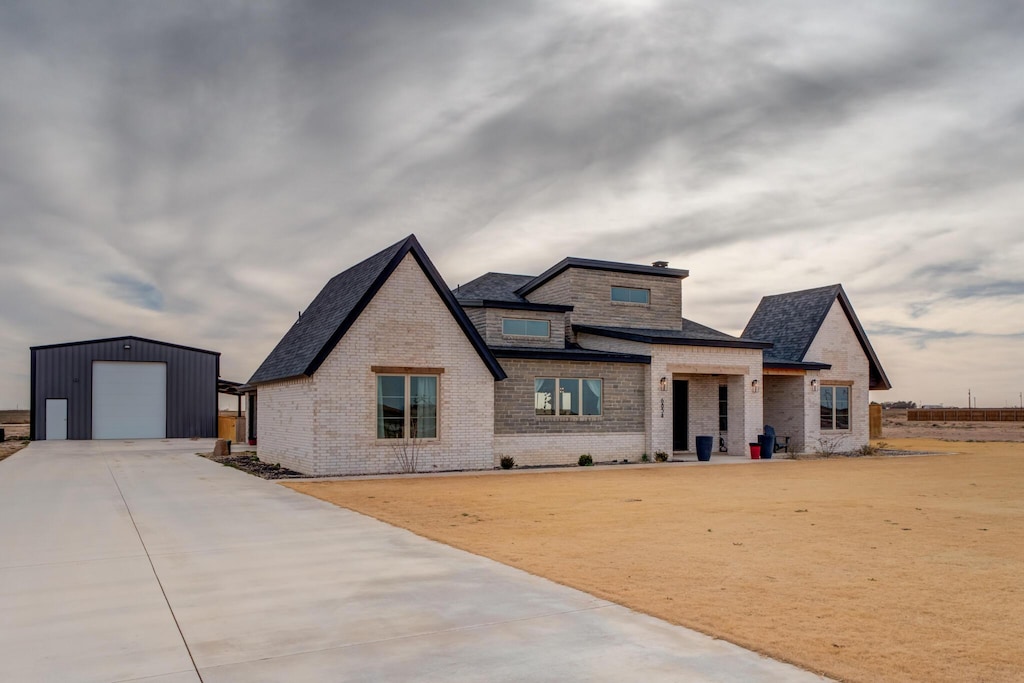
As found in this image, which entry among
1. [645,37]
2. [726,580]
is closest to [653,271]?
[645,37]

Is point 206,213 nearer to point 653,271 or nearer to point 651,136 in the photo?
point 651,136

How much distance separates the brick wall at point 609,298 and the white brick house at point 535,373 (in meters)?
0.06

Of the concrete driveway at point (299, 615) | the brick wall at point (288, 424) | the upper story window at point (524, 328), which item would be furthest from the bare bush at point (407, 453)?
the concrete driveway at point (299, 615)

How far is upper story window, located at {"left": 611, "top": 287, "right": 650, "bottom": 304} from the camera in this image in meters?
29.1

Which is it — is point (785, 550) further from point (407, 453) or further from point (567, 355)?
point (567, 355)

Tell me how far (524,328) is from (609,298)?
14.4 feet

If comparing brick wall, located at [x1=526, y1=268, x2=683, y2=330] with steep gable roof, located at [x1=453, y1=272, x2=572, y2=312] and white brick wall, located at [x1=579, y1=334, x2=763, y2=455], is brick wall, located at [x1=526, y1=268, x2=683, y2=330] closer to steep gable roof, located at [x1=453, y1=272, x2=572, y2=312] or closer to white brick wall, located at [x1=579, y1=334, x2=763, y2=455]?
steep gable roof, located at [x1=453, y1=272, x2=572, y2=312]

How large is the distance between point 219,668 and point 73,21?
15.3m

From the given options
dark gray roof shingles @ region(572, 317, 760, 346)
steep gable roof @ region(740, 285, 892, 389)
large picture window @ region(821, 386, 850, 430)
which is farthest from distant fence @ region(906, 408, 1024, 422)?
dark gray roof shingles @ region(572, 317, 760, 346)

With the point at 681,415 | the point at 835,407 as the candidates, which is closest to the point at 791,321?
the point at 835,407

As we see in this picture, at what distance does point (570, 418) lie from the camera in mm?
23766

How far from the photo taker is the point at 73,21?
15.5 m

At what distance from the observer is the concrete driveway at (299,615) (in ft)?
17.0

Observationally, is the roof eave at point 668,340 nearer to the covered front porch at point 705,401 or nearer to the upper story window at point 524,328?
the covered front porch at point 705,401
